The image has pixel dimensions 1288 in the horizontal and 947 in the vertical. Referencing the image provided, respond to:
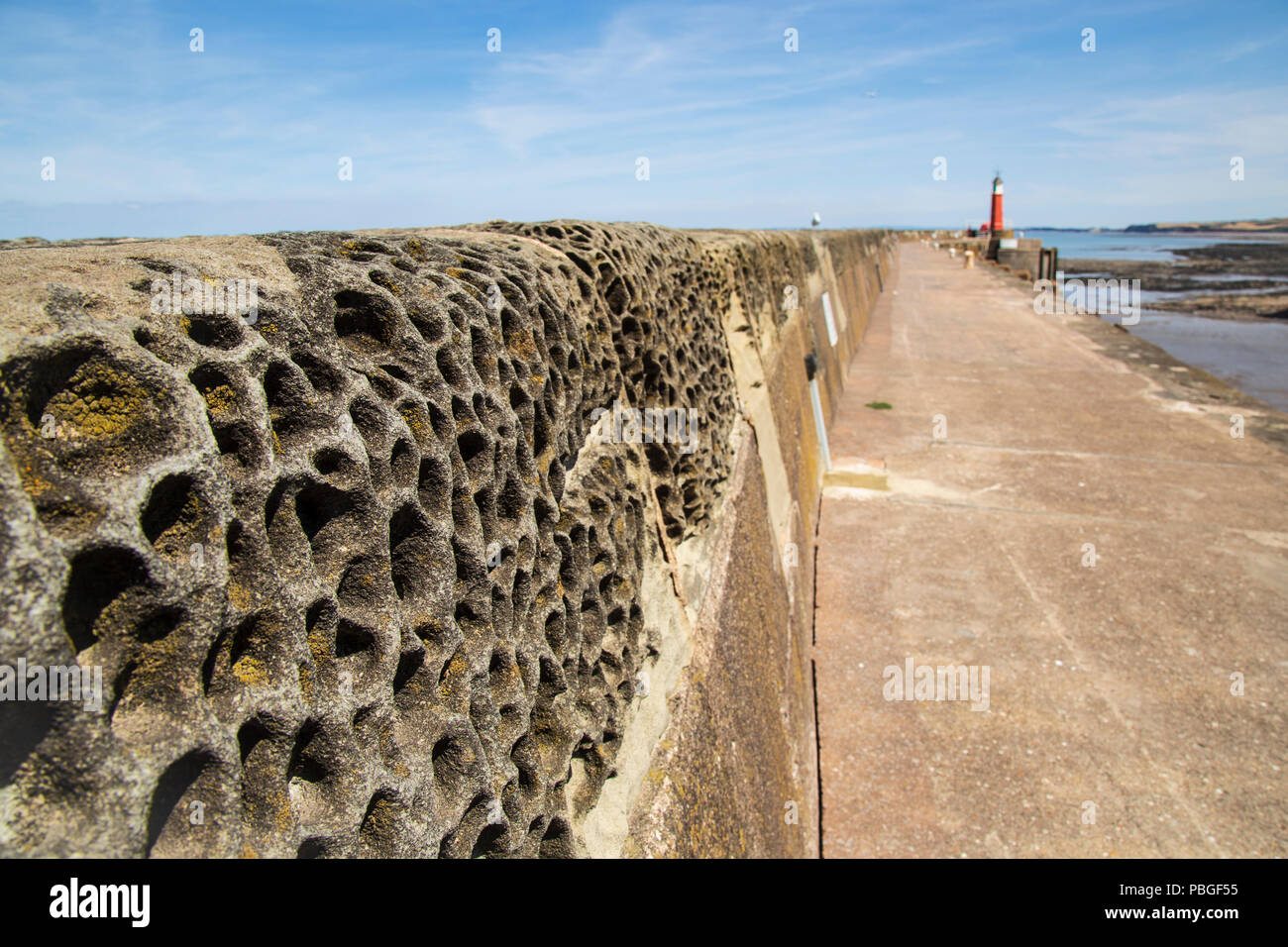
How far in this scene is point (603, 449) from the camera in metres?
2.29

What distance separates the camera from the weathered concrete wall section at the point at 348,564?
32.0 inches

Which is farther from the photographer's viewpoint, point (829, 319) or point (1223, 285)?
point (1223, 285)

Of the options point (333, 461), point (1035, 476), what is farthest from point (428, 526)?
point (1035, 476)
